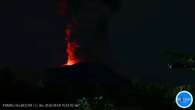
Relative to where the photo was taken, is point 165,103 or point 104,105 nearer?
point 104,105

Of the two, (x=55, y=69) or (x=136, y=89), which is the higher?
(x=55, y=69)

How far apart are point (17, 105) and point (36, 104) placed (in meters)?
1.14

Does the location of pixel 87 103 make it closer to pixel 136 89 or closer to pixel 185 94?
pixel 136 89

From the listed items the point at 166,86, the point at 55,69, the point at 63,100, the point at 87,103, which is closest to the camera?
the point at 87,103

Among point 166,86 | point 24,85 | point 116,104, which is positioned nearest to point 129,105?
point 116,104

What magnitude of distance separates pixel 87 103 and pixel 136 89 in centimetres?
493

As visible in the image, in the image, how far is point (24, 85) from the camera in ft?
108

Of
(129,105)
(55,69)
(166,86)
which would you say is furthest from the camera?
(55,69)

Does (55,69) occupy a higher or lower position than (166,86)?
higher

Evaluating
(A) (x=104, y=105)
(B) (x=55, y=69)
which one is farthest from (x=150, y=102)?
(B) (x=55, y=69)

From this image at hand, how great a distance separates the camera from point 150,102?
75.9 feet

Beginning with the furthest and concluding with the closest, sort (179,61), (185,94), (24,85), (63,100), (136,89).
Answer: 1. (24,85)
2. (63,100)
3. (136,89)
4. (179,61)
5. (185,94)

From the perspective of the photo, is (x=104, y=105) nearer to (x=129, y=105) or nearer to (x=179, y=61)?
(x=129, y=105)

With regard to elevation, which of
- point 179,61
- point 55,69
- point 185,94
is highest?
point 55,69
